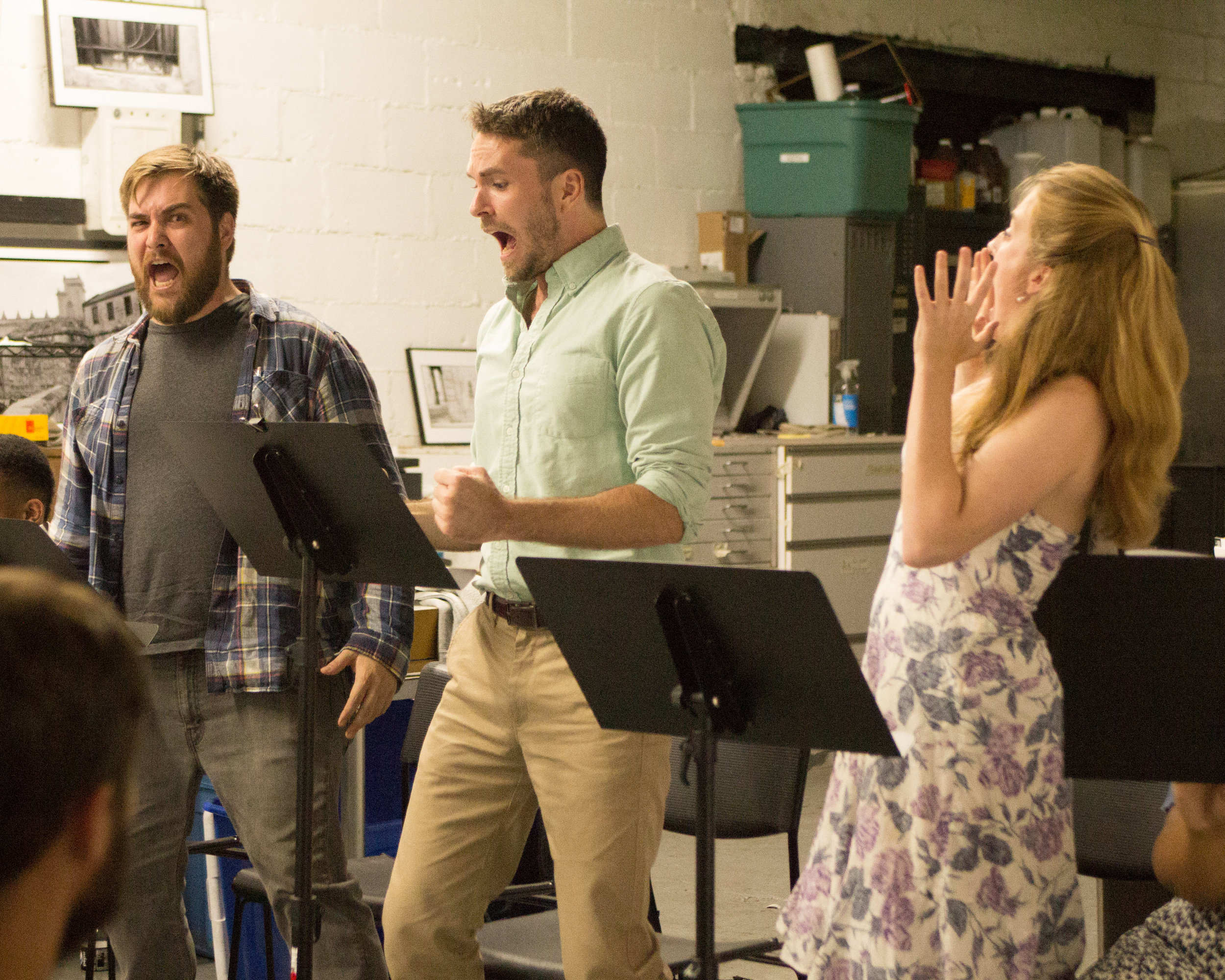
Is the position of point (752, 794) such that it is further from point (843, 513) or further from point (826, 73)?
point (826, 73)

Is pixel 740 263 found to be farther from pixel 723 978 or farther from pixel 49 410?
pixel 723 978

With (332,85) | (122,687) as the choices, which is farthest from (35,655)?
(332,85)

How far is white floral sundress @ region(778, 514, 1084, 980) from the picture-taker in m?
1.51

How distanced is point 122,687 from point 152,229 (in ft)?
5.20

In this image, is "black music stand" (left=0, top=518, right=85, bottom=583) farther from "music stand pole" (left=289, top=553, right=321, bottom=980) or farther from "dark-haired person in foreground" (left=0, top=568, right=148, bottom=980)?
"dark-haired person in foreground" (left=0, top=568, right=148, bottom=980)

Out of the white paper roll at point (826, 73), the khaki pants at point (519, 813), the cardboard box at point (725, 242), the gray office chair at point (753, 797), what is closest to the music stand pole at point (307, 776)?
the khaki pants at point (519, 813)

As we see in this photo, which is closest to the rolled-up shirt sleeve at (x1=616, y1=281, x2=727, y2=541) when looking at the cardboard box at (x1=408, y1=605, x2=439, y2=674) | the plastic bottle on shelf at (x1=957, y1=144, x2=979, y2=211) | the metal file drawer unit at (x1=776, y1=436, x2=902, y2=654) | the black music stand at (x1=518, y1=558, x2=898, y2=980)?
the black music stand at (x1=518, y1=558, x2=898, y2=980)

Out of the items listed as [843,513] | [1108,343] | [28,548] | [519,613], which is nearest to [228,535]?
[28,548]

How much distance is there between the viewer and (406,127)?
4395 millimetres

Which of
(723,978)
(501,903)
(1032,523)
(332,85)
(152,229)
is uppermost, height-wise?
(332,85)

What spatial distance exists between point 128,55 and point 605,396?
8.61 feet

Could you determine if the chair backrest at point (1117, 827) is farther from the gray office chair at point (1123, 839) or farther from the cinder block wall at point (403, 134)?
the cinder block wall at point (403, 134)

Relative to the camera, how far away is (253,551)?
6.30 feet

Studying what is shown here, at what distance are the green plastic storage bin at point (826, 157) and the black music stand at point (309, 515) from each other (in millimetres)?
3490
